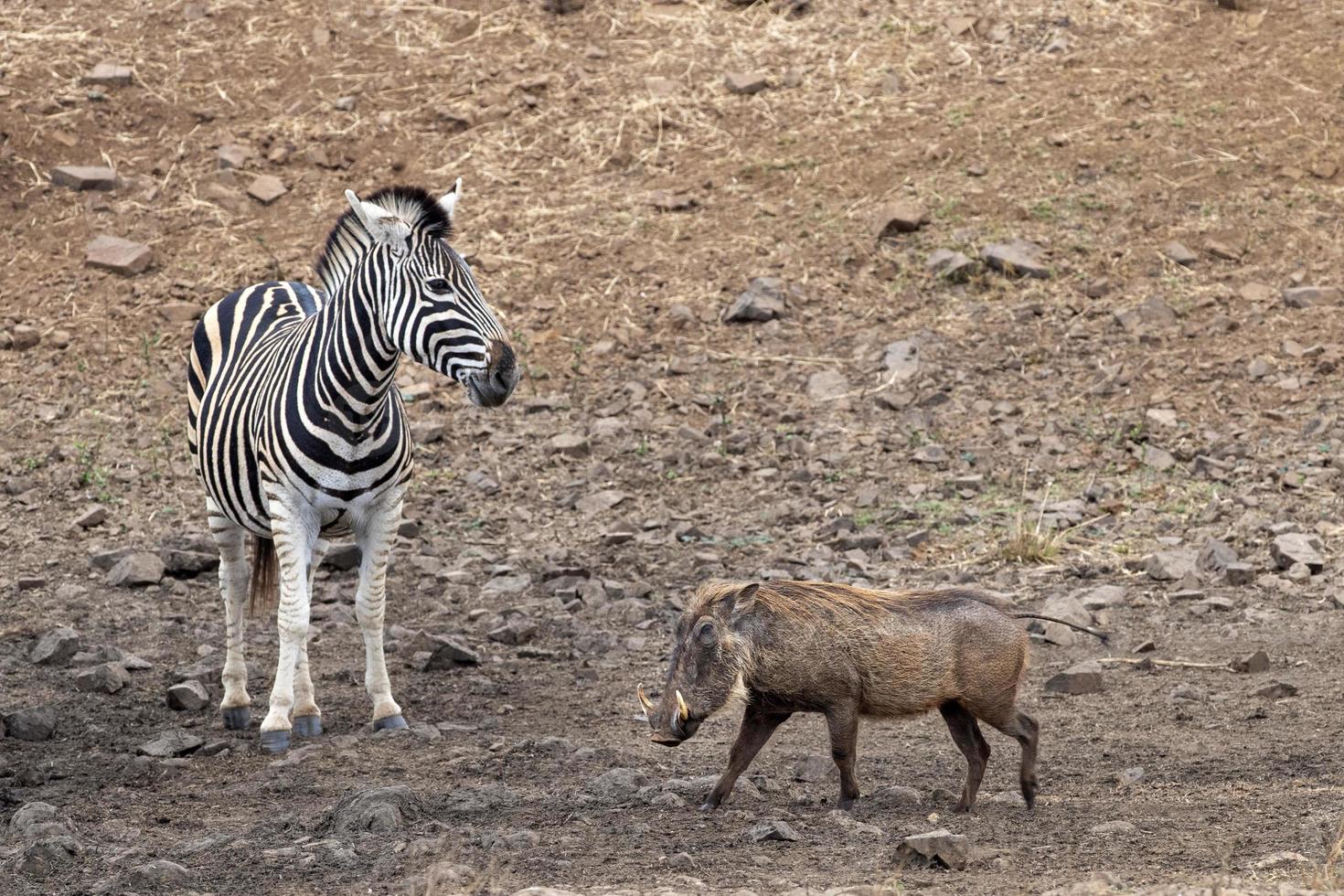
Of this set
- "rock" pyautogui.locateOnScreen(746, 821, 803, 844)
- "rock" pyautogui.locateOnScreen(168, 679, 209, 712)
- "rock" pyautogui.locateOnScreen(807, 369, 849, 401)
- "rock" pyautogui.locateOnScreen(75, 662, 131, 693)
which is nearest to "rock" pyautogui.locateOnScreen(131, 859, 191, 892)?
"rock" pyautogui.locateOnScreen(746, 821, 803, 844)

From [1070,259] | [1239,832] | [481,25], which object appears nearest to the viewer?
[1239,832]

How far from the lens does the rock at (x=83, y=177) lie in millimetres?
14000

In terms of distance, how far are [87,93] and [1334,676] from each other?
1160cm

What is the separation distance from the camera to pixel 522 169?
47.1 ft

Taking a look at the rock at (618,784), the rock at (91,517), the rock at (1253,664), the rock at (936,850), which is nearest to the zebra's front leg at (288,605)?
the rock at (618,784)

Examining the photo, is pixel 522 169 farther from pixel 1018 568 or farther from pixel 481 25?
pixel 1018 568

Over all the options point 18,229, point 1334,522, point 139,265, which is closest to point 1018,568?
point 1334,522

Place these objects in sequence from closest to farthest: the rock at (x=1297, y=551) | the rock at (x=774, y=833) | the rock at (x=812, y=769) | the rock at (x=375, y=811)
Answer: the rock at (x=774, y=833), the rock at (x=375, y=811), the rock at (x=812, y=769), the rock at (x=1297, y=551)

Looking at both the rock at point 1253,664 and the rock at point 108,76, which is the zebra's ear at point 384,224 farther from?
the rock at point 108,76

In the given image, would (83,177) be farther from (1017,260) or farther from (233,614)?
(1017,260)

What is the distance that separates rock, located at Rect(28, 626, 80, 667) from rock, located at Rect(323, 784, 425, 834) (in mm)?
3406

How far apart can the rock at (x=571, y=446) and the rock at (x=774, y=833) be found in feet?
19.9

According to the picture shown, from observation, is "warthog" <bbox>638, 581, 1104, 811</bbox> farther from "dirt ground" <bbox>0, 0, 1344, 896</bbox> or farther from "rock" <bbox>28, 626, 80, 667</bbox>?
"rock" <bbox>28, 626, 80, 667</bbox>

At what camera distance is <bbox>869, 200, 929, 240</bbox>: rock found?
13.2 metres
